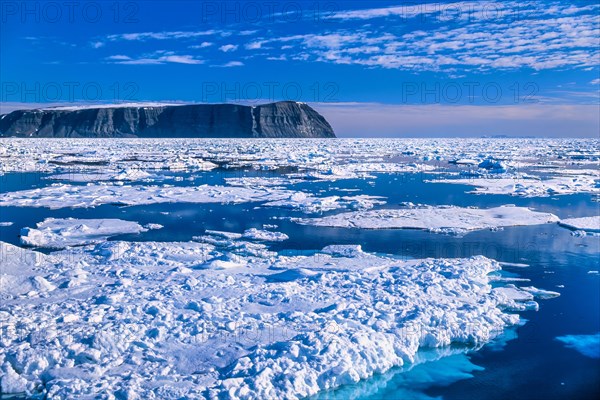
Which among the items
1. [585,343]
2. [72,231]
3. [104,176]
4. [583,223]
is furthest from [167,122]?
[585,343]

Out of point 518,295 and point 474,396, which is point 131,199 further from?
point 474,396

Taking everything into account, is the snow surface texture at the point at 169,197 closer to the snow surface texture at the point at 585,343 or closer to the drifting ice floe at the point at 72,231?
the drifting ice floe at the point at 72,231

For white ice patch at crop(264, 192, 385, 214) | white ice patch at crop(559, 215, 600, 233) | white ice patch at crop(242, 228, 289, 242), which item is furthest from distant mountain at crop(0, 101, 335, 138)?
white ice patch at crop(242, 228, 289, 242)

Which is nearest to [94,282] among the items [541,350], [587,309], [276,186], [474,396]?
[474,396]

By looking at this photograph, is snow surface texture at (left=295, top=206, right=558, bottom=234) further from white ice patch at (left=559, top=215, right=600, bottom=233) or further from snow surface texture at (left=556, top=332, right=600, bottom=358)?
snow surface texture at (left=556, top=332, right=600, bottom=358)

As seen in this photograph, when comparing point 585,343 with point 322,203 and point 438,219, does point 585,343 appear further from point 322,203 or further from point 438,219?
point 322,203
